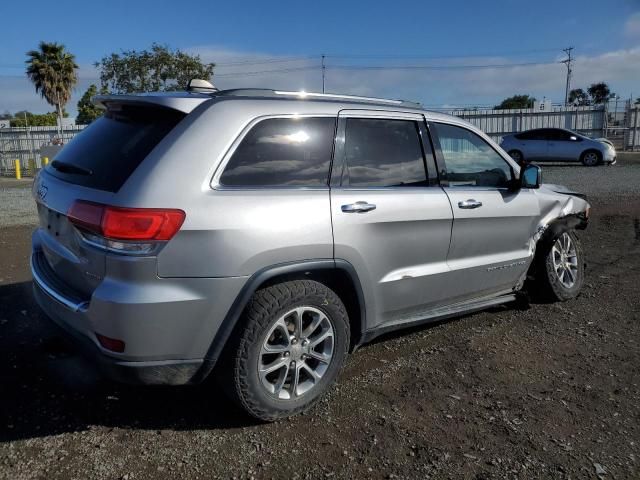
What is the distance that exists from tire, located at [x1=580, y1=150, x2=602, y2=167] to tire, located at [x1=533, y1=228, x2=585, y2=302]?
17845 millimetres

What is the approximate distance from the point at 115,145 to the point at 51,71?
4278 cm

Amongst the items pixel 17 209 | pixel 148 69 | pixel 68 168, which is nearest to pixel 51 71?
pixel 148 69

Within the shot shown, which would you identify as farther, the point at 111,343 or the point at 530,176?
the point at 530,176

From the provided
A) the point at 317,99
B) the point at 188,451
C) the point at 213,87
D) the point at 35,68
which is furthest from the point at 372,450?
the point at 35,68

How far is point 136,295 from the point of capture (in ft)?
8.91

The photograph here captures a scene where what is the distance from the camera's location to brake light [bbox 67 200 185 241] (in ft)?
8.95

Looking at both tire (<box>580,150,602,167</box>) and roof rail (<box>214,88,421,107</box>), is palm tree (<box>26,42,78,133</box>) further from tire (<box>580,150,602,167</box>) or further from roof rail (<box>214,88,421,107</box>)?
roof rail (<box>214,88,421,107</box>)

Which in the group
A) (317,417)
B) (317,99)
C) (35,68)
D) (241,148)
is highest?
(35,68)

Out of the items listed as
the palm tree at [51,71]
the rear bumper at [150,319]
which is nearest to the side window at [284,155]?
the rear bumper at [150,319]

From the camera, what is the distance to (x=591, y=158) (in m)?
21.5

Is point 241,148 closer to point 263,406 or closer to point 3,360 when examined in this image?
point 263,406

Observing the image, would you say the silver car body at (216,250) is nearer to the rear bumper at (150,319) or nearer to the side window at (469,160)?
the rear bumper at (150,319)

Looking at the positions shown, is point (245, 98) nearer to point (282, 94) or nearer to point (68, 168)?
point (282, 94)

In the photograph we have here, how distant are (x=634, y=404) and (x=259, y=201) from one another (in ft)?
8.44
